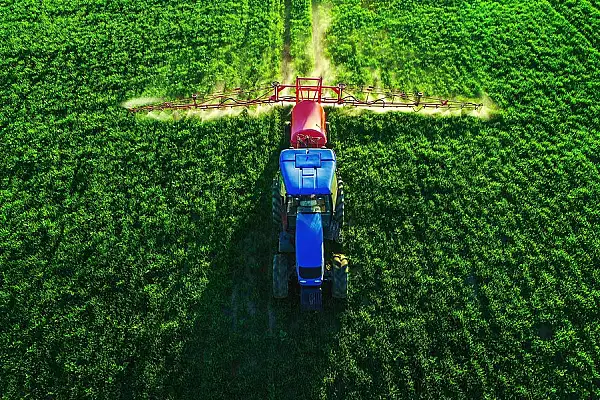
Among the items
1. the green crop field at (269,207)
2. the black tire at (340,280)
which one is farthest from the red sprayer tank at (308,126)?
the black tire at (340,280)

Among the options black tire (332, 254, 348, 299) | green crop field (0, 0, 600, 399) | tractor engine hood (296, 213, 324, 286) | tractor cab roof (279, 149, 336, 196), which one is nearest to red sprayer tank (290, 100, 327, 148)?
tractor cab roof (279, 149, 336, 196)

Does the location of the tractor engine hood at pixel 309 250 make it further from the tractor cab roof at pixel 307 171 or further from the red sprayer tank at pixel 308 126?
the red sprayer tank at pixel 308 126

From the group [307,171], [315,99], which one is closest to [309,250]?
[307,171]

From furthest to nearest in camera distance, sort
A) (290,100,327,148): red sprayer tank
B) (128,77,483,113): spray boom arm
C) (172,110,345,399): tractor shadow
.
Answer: (128,77,483,113): spray boom arm → (290,100,327,148): red sprayer tank → (172,110,345,399): tractor shadow

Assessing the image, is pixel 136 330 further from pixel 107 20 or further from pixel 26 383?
pixel 107 20

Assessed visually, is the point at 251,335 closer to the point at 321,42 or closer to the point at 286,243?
the point at 286,243

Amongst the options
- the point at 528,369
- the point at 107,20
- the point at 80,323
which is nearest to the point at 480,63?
the point at 528,369

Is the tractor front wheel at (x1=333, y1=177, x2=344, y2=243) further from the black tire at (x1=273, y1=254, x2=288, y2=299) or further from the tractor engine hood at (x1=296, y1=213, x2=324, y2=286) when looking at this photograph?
the black tire at (x1=273, y1=254, x2=288, y2=299)
